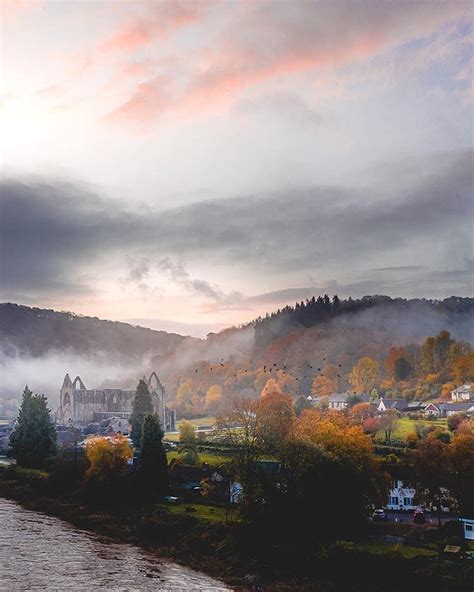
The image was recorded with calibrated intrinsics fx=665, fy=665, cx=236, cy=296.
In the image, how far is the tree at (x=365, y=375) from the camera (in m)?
32.5

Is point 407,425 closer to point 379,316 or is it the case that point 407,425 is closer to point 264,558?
point 264,558

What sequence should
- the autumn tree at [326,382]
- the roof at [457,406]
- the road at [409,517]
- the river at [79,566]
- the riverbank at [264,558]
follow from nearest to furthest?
the riverbank at [264,558] < the river at [79,566] < the road at [409,517] < the roof at [457,406] < the autumn tree at [326,382]

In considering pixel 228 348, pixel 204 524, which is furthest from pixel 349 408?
pixel 228 348

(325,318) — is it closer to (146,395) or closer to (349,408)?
(349,408)

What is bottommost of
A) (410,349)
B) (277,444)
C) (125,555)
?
(125,555)

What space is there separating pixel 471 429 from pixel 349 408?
864cm

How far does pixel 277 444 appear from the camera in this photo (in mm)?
15070

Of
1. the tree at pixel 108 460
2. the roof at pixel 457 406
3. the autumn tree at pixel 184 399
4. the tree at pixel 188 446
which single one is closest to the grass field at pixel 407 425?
the roof at pixel 457 406

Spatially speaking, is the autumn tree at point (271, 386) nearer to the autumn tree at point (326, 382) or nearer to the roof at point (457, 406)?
the autumn tree at point (326, 382)

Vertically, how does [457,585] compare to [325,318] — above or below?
below

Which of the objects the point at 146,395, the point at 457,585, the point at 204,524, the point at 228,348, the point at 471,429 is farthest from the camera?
the point at 228,348

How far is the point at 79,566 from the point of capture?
500 inches

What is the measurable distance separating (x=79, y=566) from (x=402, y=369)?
73.1ft

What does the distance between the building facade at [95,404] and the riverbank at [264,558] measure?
15.4 meters
